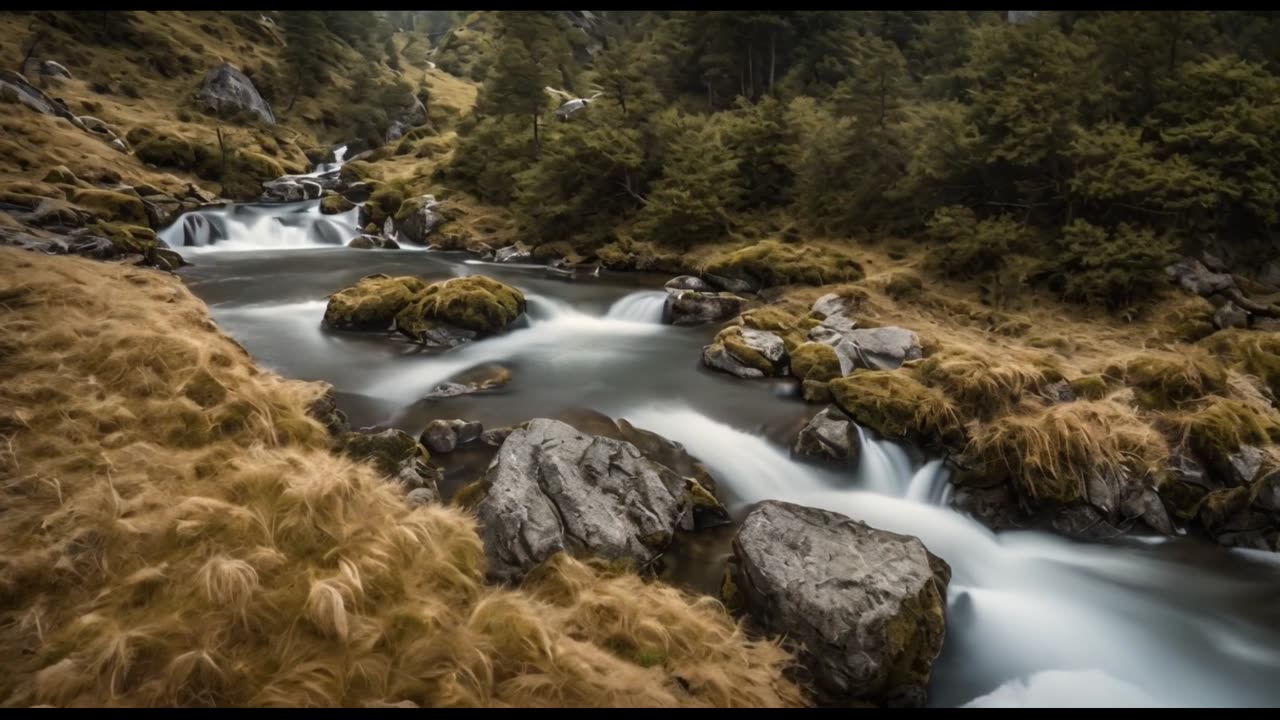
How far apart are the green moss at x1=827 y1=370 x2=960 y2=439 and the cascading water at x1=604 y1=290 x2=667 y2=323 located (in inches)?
267

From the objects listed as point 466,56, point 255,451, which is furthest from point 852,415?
point 466,56

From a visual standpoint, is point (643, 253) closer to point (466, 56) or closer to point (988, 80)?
point (988, 80)

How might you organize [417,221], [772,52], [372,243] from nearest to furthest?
[372,243] → [417,221] → [772,52]

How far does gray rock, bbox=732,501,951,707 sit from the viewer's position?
17.2 feet

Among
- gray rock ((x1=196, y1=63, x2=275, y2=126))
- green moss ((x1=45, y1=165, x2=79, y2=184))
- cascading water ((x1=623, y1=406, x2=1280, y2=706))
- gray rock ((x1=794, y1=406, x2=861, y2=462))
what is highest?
gray rock ((x1=196, y1=63, x2=275, y2=126))

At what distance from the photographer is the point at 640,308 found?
1670 cm

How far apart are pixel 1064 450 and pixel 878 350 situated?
12.7 ft

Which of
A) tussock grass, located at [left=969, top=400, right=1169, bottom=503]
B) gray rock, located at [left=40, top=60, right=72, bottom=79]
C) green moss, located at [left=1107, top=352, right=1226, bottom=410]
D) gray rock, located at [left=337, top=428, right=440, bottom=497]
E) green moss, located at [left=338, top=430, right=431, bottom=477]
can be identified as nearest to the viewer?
gray rock, located at [left=337, top=428, right=440, bottom=497]

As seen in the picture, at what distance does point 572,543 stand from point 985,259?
Result: 15.0 meters

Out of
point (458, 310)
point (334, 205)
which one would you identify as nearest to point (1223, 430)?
point (458, 310)

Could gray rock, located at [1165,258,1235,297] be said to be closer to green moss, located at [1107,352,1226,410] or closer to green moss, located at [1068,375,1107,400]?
green moss, located at [1107,352,1226,410]

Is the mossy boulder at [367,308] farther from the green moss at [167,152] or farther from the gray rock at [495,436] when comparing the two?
the green moss at [167,152]

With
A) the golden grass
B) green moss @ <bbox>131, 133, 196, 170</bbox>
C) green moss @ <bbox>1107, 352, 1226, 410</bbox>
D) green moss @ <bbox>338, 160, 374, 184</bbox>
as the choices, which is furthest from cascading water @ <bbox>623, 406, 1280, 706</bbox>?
green moss @ <bbox>131, 133, 196, 170</bbox>

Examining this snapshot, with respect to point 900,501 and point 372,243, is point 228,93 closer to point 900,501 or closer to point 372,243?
point 372,243
